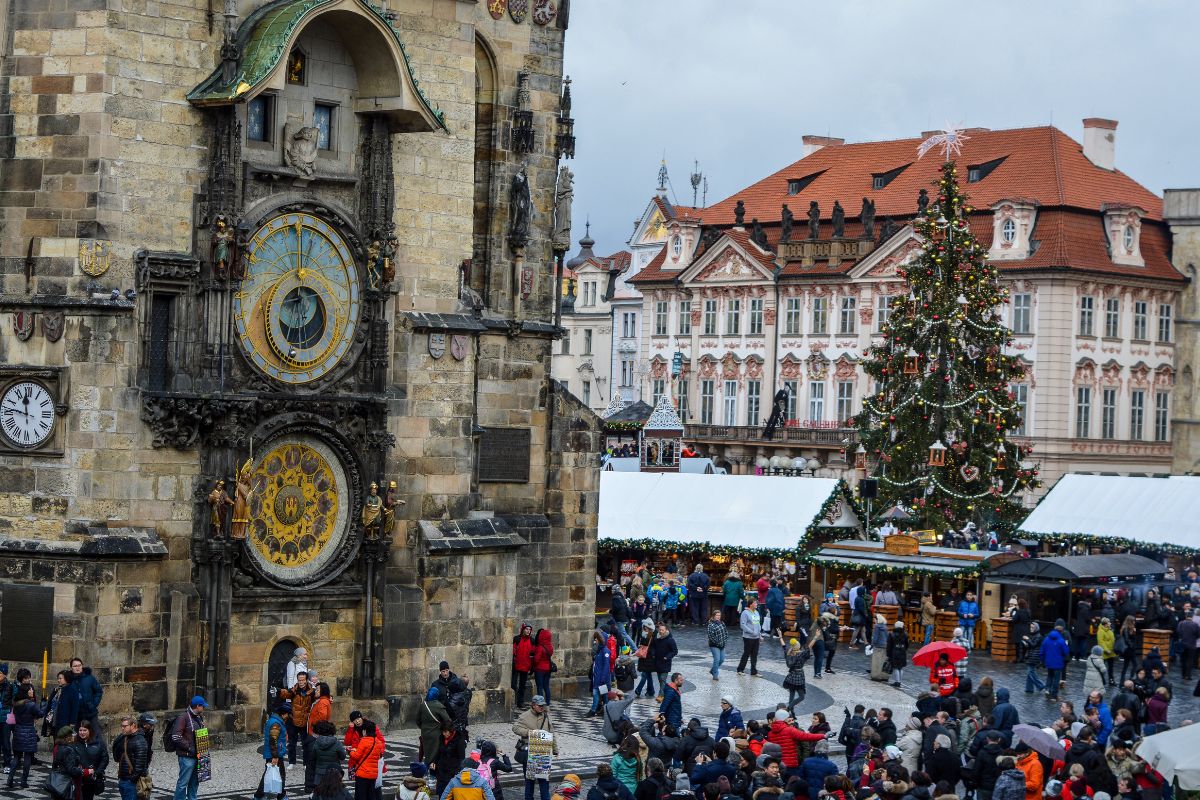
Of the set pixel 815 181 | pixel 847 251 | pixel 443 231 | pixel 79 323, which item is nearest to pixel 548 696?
pixel 443 231

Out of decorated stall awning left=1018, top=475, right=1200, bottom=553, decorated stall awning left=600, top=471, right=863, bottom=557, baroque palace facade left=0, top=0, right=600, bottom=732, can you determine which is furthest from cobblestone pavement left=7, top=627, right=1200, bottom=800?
decorated stall awning left=1018, top=475, right=1200, bottom=553

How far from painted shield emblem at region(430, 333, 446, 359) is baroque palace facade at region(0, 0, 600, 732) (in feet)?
0.16

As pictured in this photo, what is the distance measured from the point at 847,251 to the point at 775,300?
4.07 meters

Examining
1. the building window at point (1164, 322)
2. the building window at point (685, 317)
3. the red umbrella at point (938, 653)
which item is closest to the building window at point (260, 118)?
the red umbrella at point (938, 653)

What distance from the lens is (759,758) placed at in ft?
83.8

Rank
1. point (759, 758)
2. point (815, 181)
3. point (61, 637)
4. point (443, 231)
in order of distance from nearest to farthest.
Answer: point (759, 758) < point (61, 637) < point (443, 231) < point (815, 181)

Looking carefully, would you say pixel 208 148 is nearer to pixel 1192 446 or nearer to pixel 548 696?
pixel 548 696

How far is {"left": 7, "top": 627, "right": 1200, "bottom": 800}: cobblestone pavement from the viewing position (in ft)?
88.2

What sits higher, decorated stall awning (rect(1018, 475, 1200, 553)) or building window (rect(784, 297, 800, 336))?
building window (rect(784, 297, 800, 336))

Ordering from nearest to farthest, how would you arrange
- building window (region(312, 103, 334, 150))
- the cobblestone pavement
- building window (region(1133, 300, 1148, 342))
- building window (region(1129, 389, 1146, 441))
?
the cobblestone pavement, building window (region(312, 103, 334, 150)), building window (region(1133, 300, 1148, 342)), building window (region(1129, 389, 1146, 441))

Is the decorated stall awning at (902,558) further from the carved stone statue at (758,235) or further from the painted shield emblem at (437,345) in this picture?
the carved stone statue at (758,235)

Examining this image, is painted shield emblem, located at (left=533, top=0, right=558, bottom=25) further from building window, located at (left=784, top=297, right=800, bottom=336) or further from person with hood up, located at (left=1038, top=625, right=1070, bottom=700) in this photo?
building window, located at (left=784, top=297, right=800, bottom=336)

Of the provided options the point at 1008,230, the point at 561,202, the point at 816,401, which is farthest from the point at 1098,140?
the point at 561,202

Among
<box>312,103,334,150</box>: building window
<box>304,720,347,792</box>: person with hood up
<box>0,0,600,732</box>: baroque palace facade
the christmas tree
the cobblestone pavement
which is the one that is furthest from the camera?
the christmas tree
